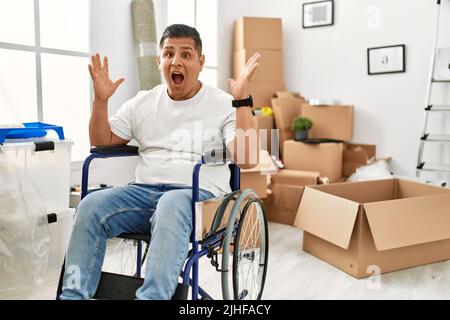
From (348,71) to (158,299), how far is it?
2.94 metres

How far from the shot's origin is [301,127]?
3330 mm

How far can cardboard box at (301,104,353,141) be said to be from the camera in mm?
3377

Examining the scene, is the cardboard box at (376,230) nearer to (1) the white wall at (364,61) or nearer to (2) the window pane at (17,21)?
(1) the white wall at (364,61)

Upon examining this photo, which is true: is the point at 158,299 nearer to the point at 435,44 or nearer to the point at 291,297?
the point at 291,297

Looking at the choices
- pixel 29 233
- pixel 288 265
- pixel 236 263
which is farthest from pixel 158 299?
pixel 288 265

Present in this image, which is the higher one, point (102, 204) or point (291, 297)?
point (102, 204)

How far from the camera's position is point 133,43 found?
2.67 metres

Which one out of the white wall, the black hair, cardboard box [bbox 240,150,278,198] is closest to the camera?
the black hair

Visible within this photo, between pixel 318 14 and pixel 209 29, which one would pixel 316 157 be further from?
pixel 209 29

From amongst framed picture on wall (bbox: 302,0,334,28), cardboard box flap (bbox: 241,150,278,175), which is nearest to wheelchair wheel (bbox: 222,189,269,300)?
cardboard box flap (bbox: 241,150,278,175)

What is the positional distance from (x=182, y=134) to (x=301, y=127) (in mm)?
1968

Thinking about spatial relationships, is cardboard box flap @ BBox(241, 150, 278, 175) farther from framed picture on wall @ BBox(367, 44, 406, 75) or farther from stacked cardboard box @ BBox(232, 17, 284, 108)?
framed picture on wall @ BBox(367, 44, 406, 75)

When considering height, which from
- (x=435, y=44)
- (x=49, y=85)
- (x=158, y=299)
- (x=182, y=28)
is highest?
(x=435, y=44)

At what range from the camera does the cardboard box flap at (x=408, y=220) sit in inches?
77.6
